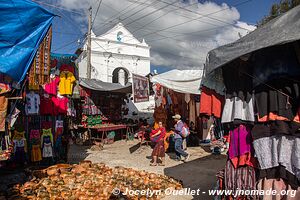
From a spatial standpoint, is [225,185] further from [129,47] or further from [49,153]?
[129,47]

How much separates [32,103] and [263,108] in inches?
242

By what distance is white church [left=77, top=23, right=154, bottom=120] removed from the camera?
1984cm

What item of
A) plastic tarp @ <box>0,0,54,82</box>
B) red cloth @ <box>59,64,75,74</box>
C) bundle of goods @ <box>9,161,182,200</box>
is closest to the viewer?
plastic tarp @ <box>0,0,54,82</box>

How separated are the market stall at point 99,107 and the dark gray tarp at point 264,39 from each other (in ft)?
30.8

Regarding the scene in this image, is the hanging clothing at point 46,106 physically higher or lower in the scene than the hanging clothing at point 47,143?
higher

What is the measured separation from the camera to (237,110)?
138 inches

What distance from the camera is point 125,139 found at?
14016 millimetres

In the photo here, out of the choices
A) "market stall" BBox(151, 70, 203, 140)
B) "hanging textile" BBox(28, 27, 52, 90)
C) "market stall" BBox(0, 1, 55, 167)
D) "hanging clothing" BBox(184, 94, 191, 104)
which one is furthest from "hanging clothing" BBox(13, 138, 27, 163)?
"hanging clothing" BBox(184, 94, 191, 104)

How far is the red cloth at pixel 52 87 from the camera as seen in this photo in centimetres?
763

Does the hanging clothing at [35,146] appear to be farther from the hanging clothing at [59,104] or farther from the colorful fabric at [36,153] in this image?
the hanging clothing at [59,104]

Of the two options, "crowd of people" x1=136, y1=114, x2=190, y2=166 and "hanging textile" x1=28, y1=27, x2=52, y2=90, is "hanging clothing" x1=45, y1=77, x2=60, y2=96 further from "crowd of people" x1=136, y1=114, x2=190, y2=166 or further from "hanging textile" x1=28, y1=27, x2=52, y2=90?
"crowd of people" x1=136, y1=114, x2=190, y2=166

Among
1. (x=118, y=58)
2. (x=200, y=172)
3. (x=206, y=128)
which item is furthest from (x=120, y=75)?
(x=200, y=172)

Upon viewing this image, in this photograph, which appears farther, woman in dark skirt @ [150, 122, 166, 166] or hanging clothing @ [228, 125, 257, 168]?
woman in dark skirt @ [150, 122, 166, 166]

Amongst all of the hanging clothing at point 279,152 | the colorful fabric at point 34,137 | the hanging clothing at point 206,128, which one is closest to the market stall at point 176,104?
the hanging clothing at point 206,128
